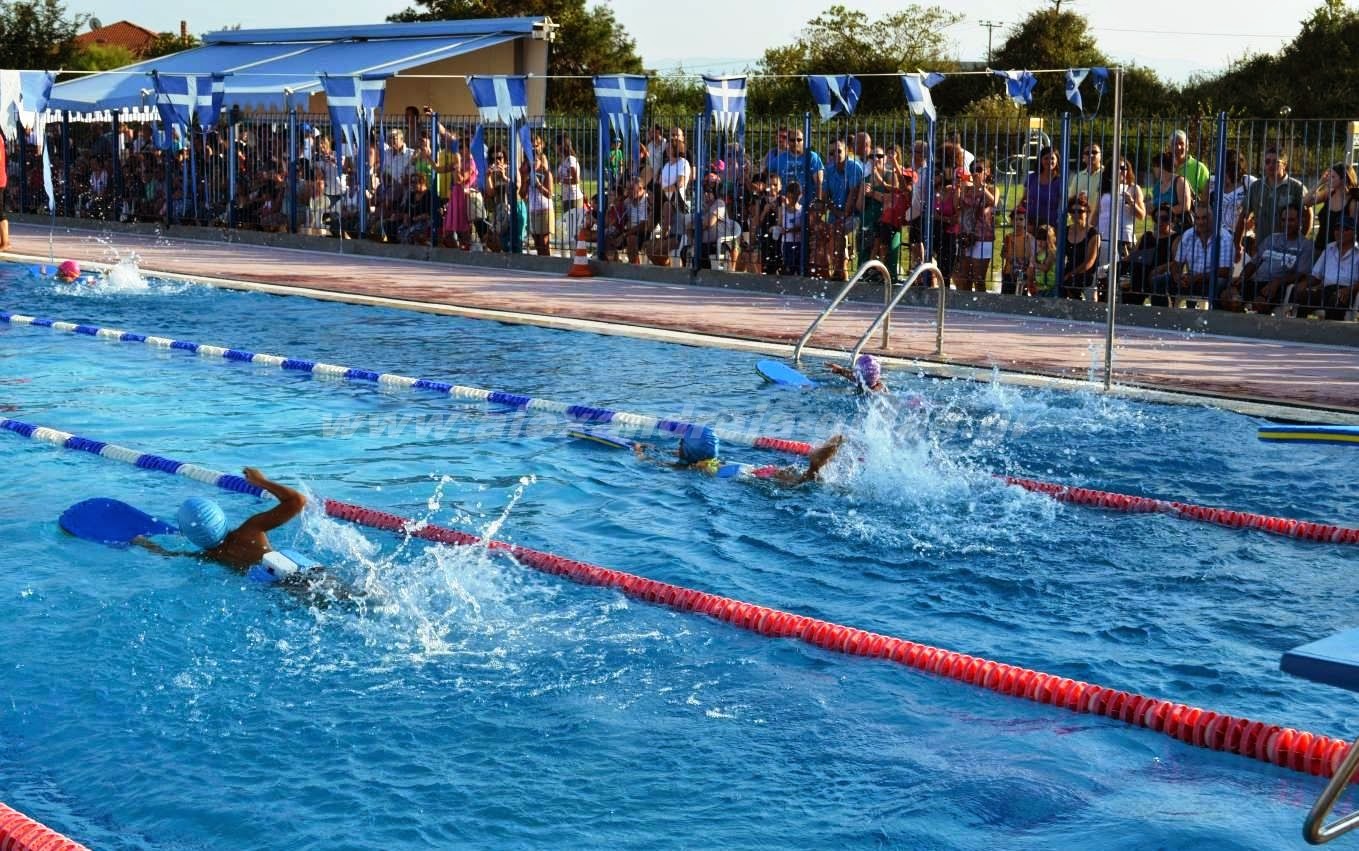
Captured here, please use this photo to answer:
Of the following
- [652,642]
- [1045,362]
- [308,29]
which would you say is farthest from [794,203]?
[308,29]

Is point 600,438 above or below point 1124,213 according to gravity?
below

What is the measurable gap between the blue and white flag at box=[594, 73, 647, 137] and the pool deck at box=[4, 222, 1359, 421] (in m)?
1.89

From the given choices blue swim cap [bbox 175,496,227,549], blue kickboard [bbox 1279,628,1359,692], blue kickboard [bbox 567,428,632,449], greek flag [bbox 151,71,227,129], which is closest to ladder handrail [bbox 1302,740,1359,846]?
blue kickboard [bbox 1279,628,1359,692]

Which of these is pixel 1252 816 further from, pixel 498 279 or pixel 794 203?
pixel 498 279

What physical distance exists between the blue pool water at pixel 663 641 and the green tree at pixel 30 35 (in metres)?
48.8

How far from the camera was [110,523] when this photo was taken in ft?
23.2

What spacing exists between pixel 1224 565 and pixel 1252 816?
108 inches

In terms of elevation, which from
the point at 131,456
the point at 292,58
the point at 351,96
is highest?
the point at 292,58

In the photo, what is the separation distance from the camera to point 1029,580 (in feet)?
22.5

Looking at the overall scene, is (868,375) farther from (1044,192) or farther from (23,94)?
(23,94)

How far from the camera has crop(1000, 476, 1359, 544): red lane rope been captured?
7.59m

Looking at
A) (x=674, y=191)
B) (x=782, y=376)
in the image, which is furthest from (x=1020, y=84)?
(x=782, y=376)

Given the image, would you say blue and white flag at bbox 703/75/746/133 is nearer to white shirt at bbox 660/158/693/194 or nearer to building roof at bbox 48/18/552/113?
white shirt at bbox 660/158/693/194

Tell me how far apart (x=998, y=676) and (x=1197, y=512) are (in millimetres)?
2920
